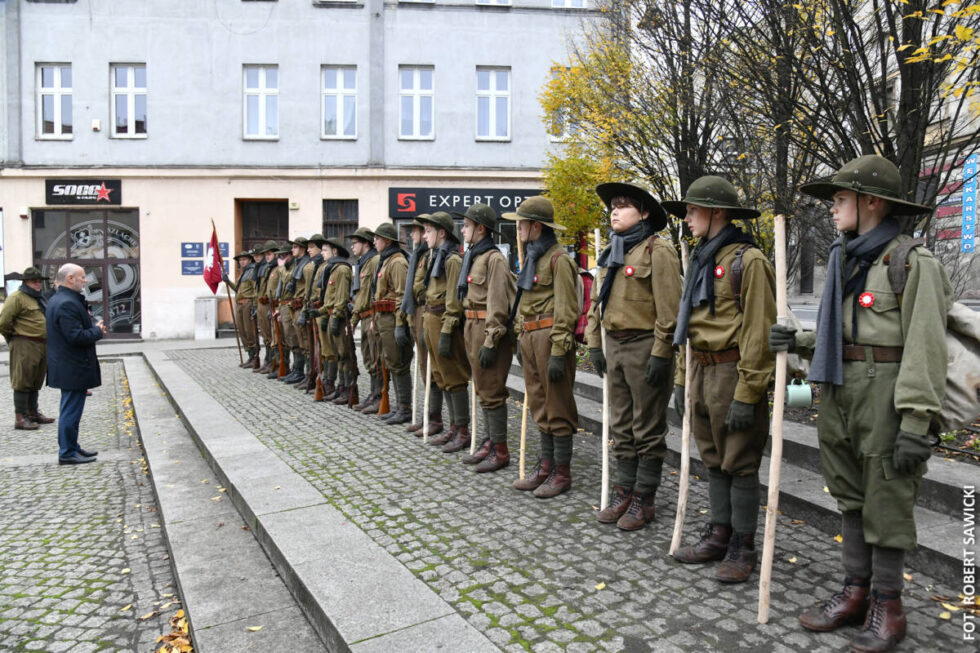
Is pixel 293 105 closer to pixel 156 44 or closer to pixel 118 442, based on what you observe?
pixel 156 44

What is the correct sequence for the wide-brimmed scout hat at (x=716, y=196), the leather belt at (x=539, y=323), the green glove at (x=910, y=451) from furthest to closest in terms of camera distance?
1. the leather belt at (x=539, y=323)
2. the wide-brimmed scout hat at (x=716, y=196)
3. the green glove at (x=910, y=451)

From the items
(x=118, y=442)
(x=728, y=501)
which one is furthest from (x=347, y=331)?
(x=728, y=501)

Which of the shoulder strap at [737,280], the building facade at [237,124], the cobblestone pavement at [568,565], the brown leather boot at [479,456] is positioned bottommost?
the cobblestone pavement at [568,565]

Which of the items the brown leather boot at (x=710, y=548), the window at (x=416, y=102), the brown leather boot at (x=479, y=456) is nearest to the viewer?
the brown leather boot at (x=710, y=548)

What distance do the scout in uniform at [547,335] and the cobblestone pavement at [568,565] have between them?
0.92 feet

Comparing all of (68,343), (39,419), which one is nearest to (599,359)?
(68,343)

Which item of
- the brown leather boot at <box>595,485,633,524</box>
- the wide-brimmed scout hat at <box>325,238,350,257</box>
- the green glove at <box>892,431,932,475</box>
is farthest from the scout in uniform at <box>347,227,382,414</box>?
the green glove at <box>892,431,932,475</box>

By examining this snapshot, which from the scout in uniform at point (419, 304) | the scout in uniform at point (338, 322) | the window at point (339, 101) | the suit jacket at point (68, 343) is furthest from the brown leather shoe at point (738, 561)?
the window at point (339, 101)

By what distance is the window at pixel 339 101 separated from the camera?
21.8 metres

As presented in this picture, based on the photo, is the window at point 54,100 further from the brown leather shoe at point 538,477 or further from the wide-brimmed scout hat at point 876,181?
the wide-brimmed scout hat at point 876,181

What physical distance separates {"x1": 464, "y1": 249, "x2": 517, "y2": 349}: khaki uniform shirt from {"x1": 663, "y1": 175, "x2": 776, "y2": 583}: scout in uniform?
2048mm

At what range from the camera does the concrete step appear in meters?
3.93

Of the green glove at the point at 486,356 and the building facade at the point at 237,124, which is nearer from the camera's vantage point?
the green glove at the point at 486,356

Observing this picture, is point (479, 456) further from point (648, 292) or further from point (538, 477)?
point (648, 292)
